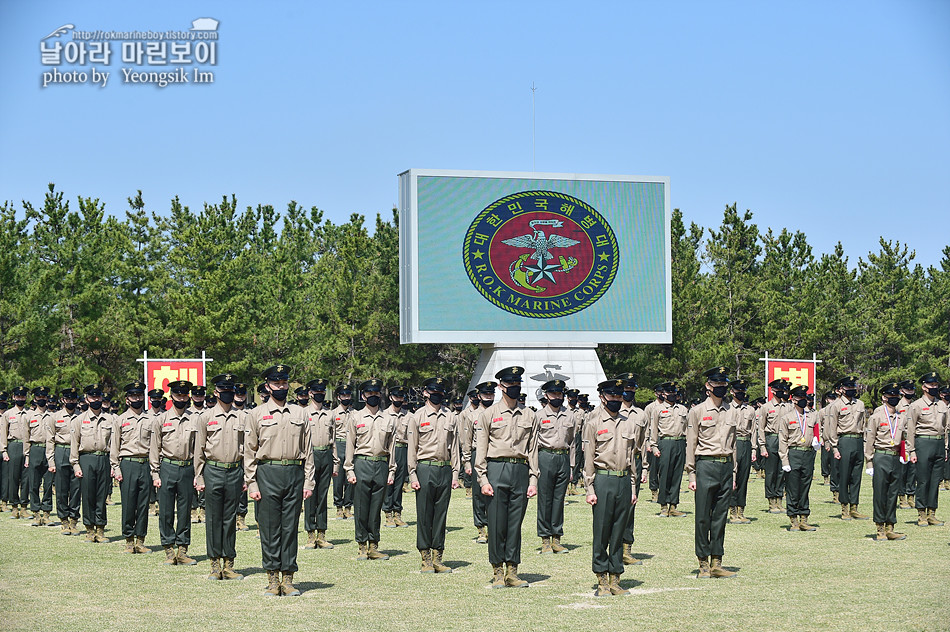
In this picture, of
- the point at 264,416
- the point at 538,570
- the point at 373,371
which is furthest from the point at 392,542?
the point at 373,371

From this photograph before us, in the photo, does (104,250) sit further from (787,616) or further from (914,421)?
(787,616)

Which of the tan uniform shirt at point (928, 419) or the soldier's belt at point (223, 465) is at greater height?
the tan uniform shirt at point (928, 419)

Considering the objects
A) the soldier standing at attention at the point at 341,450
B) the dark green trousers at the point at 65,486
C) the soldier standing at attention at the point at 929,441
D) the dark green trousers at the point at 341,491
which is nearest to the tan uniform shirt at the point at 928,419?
the soldier standing at attention at the point at 929,441

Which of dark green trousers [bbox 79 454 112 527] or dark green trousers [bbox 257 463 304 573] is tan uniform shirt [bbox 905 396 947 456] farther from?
dark green trousers [bbox 79 454 112 527]

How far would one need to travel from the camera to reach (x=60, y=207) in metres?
48.5

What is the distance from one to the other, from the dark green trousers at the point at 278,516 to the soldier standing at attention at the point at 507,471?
1926 millimetres

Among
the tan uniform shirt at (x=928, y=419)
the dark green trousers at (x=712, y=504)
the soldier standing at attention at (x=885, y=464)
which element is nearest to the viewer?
the dark green trousers at (x=712, y=504)

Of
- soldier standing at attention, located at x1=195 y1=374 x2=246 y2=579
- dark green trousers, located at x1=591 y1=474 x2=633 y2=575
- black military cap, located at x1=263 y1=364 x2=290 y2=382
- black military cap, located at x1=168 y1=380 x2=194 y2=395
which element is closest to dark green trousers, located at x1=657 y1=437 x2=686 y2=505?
dark green trousers, located at x1=591 y1=474 x2=633 y2=575

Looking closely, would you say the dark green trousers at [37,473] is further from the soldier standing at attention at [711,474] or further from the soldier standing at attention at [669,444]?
the soldier standing at attention at [711,474]

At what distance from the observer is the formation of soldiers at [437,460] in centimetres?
1146

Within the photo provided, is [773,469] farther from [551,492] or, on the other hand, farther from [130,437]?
[130,437]

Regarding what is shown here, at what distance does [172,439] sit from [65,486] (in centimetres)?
464

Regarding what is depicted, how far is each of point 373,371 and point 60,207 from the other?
1502cm

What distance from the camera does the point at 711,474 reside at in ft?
40.2
